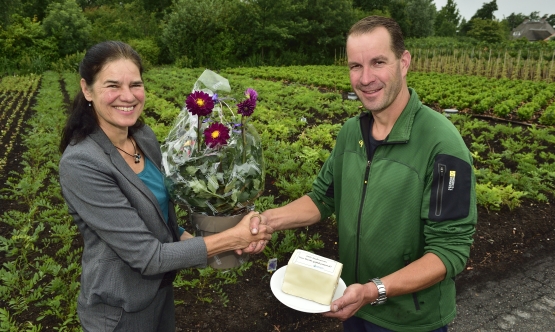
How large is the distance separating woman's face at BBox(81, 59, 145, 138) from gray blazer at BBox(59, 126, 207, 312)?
0.34 ft

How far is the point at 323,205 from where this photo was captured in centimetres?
257

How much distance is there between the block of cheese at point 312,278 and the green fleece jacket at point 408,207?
278 millimetres

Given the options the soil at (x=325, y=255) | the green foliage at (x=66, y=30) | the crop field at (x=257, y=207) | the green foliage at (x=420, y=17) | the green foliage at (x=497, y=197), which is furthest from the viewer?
the green foliage at (x=420, y=17)

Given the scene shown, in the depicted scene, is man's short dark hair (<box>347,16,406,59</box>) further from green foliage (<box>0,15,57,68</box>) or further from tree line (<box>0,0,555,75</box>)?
green foliage (<box>0,15,57,68</box>)

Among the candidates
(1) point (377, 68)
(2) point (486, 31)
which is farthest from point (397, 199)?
(2) point (486, 31)

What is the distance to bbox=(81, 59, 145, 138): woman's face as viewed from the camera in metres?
1.93

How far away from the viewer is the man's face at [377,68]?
1.95m

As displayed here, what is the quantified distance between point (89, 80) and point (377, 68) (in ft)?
4.64

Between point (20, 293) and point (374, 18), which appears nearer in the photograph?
point (374, 18)

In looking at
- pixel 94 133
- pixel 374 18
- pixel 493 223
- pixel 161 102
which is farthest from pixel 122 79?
pixel 161 102

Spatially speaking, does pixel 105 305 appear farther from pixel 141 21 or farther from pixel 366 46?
pixel 141 21

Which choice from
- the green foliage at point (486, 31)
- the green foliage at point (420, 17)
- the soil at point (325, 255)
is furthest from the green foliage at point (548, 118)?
the green foliage at point (486, 31)

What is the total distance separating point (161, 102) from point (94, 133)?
9888mm

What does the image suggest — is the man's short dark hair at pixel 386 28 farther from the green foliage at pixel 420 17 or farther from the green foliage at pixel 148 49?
the green foliage at pixel 420 17
